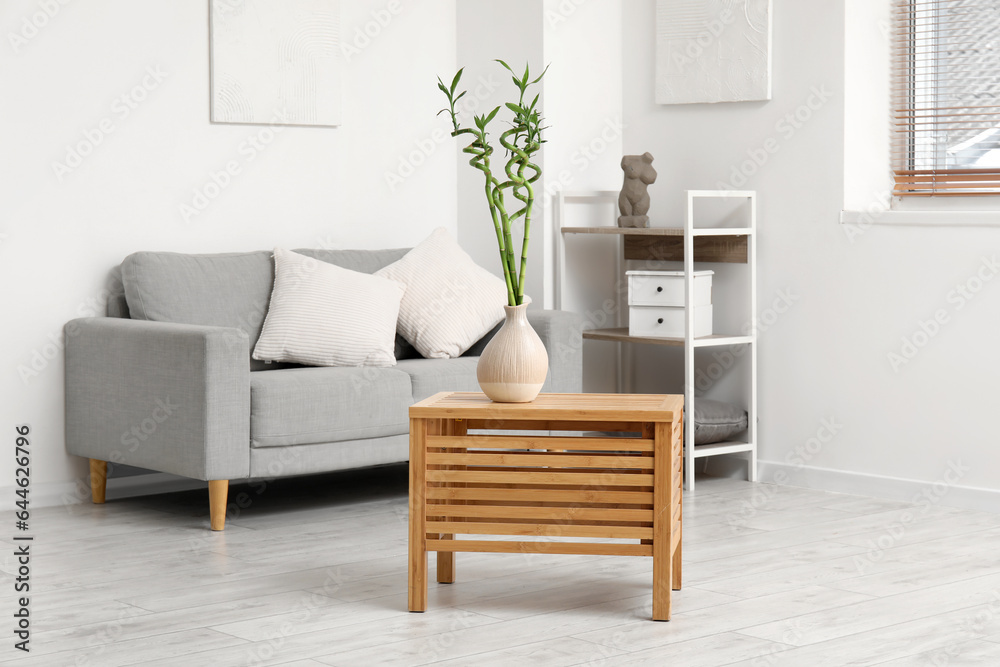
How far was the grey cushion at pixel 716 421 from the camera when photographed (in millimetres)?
4539

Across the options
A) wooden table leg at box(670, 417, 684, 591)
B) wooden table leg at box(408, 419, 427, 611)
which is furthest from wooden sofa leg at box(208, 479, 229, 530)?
wooden table leg at box(670, 417, 684, 591)

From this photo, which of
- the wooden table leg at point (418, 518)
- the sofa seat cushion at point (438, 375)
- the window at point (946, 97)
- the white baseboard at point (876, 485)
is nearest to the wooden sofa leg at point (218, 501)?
the sofa seat cushion at point (438, 375)

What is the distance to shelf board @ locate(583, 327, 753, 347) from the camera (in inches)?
178

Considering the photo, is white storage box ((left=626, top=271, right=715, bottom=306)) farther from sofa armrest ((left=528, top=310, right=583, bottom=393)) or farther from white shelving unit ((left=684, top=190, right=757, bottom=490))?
sofa armrest ((left=528, top=310, right=583, bottom=393))

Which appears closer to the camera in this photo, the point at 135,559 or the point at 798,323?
the point at 135,559

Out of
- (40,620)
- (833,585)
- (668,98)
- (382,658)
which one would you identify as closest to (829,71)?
(668,98)

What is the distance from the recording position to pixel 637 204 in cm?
479

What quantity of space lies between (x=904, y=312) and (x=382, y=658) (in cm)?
248

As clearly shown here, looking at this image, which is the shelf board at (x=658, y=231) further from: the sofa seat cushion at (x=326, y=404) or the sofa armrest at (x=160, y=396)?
the sofa armrest at (x=160, y=396)

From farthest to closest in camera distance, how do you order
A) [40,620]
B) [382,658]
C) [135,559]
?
[135,559] < [40,620] < [382,658]

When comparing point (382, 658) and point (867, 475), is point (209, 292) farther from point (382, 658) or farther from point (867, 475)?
point (867, 475)

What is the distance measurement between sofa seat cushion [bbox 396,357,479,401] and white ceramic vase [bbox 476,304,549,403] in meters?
1.22

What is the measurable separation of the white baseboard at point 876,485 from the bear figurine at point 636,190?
3.45 feet

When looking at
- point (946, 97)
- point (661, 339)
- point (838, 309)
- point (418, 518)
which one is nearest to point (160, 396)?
point (418, 518)
